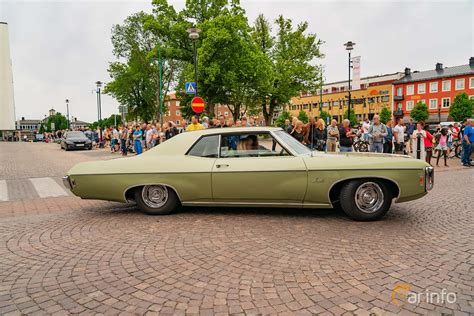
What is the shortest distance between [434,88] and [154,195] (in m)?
80.7

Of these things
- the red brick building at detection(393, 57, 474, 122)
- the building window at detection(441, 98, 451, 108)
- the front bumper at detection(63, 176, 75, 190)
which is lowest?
the front bumper at detection(63, 176, 75, 190)

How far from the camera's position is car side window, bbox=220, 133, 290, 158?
5469 millimetres

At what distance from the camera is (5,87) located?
1852 cm

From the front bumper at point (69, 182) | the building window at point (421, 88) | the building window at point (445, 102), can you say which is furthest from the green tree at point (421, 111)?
the front bumper at point (69, 182)

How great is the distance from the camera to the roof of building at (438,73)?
6762cm

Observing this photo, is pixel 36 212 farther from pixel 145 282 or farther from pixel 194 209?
pixel 145 282

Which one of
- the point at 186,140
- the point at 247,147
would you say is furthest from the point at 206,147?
the point at 247,147

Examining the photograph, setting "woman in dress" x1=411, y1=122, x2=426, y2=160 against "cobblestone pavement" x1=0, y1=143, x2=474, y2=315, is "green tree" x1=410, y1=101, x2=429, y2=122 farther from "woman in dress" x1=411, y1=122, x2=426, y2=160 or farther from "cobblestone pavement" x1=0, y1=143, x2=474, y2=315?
"cobblestone pavement" x1=0, y1=143, x2=474, y2=315

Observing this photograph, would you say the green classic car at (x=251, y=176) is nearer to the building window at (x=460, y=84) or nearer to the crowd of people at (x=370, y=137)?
the crowd of people at (x=370, y=137)

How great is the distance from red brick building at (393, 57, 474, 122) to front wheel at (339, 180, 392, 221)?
66.0 m

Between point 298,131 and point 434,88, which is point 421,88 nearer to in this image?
point 434,88

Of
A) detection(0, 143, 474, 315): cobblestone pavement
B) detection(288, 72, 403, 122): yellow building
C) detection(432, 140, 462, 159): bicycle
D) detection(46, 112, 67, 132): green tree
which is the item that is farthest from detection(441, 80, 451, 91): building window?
detection(46, 112, 67, 132): green tree

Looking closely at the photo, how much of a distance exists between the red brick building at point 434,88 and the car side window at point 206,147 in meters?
66.5

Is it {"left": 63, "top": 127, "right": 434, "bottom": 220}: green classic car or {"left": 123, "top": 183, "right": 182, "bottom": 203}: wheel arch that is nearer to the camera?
{"left": 63, "top": 127, "right": 434, "bottom": 220}: green classic car
